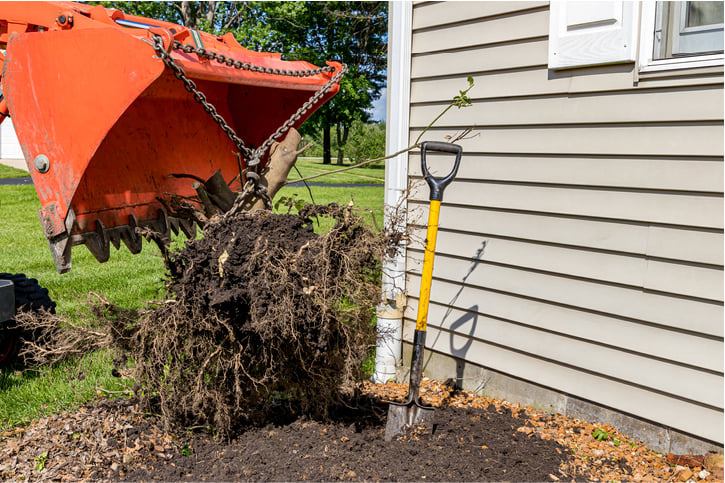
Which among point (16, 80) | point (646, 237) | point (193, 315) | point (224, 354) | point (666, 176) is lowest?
point (224, 354)

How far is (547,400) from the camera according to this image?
3562 millimetres

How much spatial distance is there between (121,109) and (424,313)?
1639 millimetres

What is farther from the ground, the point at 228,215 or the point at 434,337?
the point at 228,215

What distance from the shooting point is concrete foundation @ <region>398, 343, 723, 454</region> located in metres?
3.02

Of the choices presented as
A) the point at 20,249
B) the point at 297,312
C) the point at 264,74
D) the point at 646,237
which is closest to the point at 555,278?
the point at 646,237

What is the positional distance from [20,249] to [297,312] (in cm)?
646

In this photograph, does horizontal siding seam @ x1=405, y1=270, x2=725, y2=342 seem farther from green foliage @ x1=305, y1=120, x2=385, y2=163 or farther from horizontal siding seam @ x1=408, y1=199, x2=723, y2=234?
green foliage @ x1=305, y1=120, x2=385, y2=163

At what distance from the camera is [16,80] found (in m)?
2.72

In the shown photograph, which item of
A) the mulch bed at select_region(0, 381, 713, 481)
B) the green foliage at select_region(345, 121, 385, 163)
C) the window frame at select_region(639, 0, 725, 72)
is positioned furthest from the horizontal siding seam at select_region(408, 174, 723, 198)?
the green foliage at select_region(345, 121, 385, 163)

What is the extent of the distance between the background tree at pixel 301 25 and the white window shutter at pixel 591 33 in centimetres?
1576

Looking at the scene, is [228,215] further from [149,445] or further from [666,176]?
[666,176]

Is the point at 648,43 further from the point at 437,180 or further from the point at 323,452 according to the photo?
the point at 323,452

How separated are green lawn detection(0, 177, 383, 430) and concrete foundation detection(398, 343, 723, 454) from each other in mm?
1037

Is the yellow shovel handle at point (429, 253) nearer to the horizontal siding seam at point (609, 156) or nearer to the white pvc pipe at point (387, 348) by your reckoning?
the horizontal siding seam at point (609, 156)
